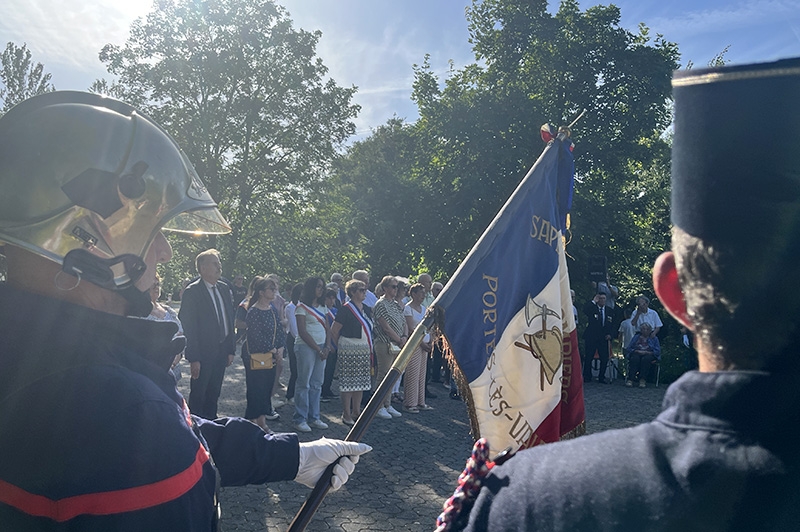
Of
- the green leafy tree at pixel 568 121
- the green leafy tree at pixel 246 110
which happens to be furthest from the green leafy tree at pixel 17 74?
the green leafy tree at pixel 568 121

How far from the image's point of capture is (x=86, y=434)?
151 centimetres

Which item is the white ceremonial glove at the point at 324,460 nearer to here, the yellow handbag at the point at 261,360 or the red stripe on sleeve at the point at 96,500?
the red stripe on sleeve at the point at 96,500

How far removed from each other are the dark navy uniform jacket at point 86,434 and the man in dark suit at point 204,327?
4.68m

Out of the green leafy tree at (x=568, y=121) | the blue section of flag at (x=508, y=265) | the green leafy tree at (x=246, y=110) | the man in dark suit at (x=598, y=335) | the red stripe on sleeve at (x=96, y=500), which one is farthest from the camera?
the green leafy tree at (x=246, y=110)

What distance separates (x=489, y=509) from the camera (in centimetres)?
119

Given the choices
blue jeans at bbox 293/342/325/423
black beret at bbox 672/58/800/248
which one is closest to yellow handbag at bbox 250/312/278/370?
blue jeans at bbox 293/342/325/423

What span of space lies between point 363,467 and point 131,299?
16.2 feet

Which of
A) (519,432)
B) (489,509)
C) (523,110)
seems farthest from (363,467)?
(523,110)

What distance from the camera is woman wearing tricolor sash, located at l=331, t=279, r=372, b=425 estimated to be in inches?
313

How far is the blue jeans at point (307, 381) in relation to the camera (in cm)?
767

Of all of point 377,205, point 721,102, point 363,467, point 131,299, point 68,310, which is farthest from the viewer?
point 377,205

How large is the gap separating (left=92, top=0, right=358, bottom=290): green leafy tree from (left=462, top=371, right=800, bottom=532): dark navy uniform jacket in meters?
23.6

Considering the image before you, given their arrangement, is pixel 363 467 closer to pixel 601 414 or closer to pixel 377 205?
pixel 601 414

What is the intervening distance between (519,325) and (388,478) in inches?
138
